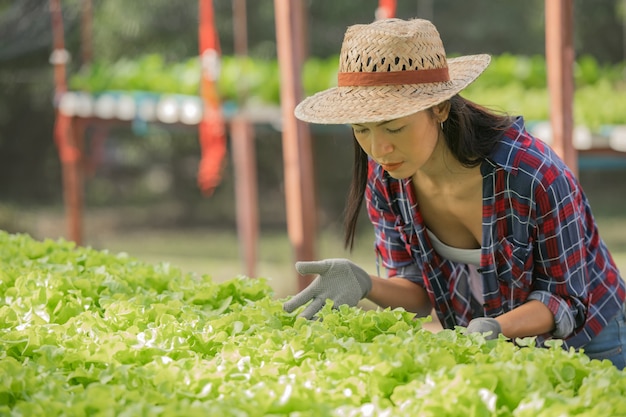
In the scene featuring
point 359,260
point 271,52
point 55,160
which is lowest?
point 359,260

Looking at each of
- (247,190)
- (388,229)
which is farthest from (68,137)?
(388,229)

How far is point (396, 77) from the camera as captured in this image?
2.42 metres

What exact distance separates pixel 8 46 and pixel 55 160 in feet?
17.7

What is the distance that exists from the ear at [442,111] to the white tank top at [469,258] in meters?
0.39

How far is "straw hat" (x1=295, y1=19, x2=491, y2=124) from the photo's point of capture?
2.36 metres

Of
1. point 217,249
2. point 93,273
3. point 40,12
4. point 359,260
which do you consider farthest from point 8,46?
point 93,273

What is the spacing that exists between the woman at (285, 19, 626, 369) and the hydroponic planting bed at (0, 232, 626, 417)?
0.97 ft

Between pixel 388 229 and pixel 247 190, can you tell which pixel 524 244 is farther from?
pixel 247 190

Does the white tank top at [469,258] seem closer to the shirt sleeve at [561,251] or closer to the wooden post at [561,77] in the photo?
the shirt sleeve at [561,251]

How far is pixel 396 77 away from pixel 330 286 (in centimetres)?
55

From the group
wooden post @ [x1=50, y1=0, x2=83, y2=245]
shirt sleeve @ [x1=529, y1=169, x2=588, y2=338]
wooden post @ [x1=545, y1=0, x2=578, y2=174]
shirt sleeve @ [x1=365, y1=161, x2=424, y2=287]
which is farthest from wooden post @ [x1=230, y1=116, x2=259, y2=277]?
shirt sleeve @ [x1=529, y1=169, x2=588, y2=338]

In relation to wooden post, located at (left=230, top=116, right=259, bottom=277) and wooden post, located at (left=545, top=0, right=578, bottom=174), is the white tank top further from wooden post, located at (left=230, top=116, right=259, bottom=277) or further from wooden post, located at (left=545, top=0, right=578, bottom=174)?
wooden post, located at (left=230, top=116, right=259, bottom=277)

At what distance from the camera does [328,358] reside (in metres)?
1.94

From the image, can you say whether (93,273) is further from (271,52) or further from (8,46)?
(271,52)
